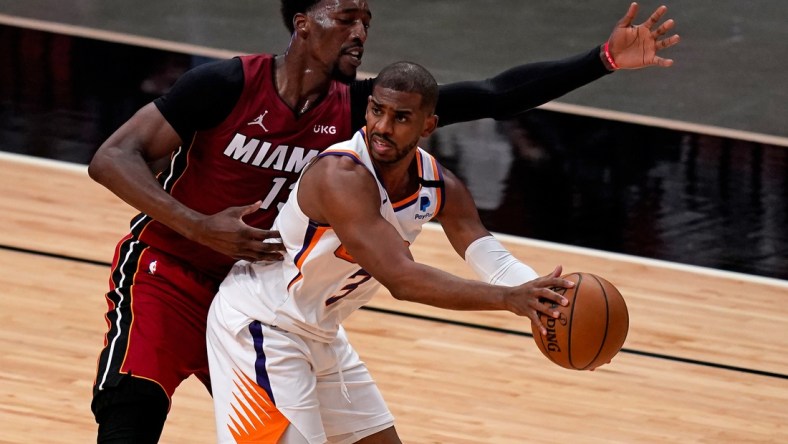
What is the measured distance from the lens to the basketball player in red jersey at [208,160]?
3859mm

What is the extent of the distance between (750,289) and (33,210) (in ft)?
13.5

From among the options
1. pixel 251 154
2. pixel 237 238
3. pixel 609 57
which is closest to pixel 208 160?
pixel 251 154

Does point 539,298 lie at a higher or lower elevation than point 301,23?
lower

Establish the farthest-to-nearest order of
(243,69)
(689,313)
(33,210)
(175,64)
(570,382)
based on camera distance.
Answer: (175,64), (33,210), (689,313), (570,382), (243,69)

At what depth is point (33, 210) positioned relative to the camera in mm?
7590

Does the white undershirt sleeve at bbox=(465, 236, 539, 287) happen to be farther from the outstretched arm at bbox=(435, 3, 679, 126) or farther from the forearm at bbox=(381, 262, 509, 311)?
the outstretched arm at bbox=(435, 3, 679, 126)

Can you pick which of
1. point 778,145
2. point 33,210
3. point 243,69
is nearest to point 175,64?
point 33,210

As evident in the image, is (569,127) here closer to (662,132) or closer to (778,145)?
(662,132)

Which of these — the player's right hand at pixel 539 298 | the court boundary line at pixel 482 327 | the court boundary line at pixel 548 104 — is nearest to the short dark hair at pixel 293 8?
the player's right hand at pixel 539 298

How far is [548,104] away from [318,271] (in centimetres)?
655

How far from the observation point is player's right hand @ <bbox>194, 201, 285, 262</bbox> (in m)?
3.78

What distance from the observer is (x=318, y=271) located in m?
3.73

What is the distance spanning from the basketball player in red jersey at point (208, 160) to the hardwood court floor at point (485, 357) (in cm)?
115

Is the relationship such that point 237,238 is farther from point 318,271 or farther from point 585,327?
point 585,327
